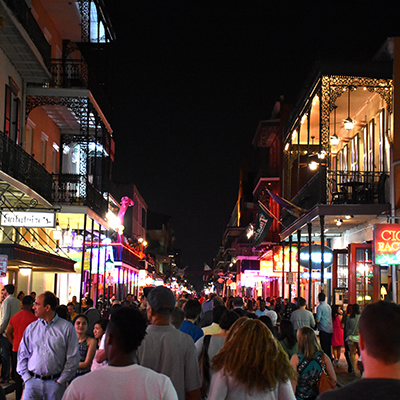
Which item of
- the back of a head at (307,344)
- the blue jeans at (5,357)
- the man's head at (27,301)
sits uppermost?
the man's head at (27,301)

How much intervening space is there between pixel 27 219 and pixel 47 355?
1225 cm

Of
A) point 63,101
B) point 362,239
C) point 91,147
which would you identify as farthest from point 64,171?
point 362,239

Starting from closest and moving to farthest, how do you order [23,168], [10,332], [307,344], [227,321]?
1. [227,321]
2. [307,344]
3. [10,332]
4. [23,168]

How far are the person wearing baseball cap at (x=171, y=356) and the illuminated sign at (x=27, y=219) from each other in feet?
45.4

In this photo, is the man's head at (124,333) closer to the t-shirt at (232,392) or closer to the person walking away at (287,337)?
the t-shirt at (232,392)

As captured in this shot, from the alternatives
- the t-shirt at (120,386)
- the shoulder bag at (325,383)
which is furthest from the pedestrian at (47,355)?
the t-shirt at (120,386)

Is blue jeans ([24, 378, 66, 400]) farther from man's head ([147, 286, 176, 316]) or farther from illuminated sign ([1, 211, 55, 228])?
illuminated sign ([1, 211, 55, 228])

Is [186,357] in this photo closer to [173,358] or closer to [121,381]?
[173,358]

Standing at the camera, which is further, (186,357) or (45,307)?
(45,307)

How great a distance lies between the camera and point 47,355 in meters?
7.79

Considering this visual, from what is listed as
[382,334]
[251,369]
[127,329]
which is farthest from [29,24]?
[382,334]

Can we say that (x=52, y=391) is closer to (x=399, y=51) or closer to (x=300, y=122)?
(x=399, y=51)

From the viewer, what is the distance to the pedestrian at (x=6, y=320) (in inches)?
598

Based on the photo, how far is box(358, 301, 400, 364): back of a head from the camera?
3.00m
